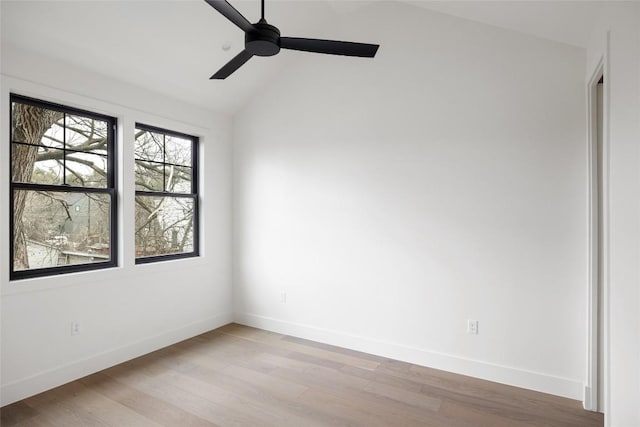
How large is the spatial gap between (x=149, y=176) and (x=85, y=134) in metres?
0.70

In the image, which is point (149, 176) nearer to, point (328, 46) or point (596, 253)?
point (328, 46)

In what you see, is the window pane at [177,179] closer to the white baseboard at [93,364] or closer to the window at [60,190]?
the window at [60,190]

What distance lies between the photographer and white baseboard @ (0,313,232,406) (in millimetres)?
2529

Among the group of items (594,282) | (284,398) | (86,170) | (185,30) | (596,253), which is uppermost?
(185,30)

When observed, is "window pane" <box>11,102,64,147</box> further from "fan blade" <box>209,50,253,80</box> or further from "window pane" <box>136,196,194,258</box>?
"fan blade" <box>209,50,253,80</box>

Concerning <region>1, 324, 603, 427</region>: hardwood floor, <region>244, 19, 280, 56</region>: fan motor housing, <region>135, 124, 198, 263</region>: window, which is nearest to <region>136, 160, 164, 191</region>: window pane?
<region>135, 124, 198, 263</region>: window

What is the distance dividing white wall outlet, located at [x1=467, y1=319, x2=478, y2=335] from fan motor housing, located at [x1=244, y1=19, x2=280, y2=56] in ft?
8.74

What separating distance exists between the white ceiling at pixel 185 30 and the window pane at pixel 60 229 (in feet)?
3.81

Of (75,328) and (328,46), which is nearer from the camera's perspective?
(328,46)

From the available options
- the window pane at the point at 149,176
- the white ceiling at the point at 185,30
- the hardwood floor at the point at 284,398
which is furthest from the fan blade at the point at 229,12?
the hardwood floor at the point at 284,398

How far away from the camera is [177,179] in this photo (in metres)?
3.95

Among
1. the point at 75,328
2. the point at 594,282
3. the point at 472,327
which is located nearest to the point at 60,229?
the point at 75,328

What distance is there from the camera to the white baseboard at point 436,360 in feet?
8.75

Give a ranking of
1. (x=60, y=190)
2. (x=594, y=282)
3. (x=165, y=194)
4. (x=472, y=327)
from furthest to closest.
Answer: (x=165, y=194) → (x=472, y=327) → (x=60, y=190) → (x=594, y=282)
